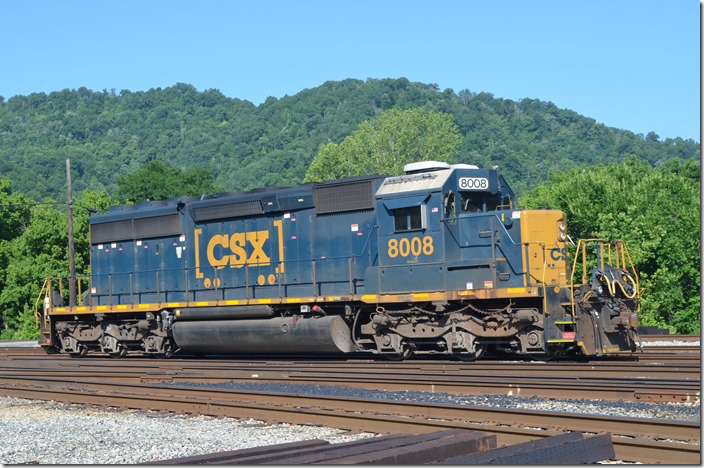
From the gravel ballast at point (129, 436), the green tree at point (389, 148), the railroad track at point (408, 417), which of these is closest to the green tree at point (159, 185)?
the green tree at point (389, 148)

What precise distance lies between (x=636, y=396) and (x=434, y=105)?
496 ft

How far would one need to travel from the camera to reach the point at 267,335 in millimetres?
19031

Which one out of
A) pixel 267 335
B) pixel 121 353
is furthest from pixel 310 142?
pixel 267 335

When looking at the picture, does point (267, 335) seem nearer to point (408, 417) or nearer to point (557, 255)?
point (557, 255)

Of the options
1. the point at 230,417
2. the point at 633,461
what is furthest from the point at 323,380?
the point at 633,461

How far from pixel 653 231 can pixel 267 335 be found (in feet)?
60.4

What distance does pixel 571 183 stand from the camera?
36.3 metres

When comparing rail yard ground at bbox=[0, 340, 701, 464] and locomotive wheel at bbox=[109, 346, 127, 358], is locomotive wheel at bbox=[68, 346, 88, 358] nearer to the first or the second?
locomotive wheel at bbox=[109, 346, 127, 358]

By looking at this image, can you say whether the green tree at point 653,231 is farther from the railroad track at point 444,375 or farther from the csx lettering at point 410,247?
the railroad track at point 444,375

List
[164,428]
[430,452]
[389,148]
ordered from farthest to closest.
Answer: [389,148] < [164,428] < [430,452]

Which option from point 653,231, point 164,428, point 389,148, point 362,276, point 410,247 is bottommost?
point 164,428

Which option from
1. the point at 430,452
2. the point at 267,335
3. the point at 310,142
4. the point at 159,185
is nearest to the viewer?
the point at 430,452

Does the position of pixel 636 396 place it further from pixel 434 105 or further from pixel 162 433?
pixel 434 105

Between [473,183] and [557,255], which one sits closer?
[557,255]
